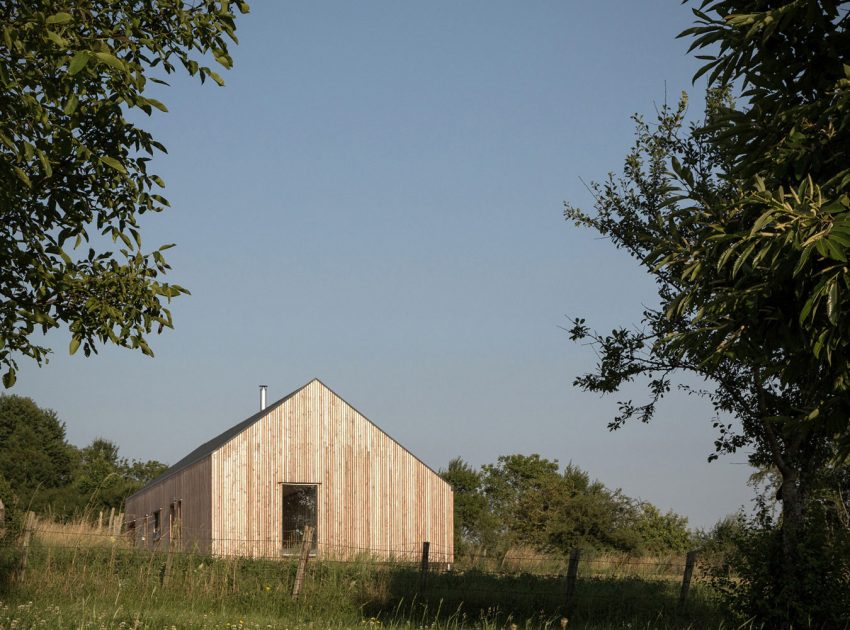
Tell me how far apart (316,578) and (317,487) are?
40.7 ft

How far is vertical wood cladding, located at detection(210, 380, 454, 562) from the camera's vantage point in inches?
1147

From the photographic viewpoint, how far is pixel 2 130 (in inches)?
311

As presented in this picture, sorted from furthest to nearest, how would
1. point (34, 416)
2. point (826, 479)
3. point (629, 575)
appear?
point (34, 416)
point (629, 575)
point (826, 479)

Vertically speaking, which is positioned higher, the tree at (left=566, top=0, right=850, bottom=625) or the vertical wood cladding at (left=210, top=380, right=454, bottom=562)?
the tree at (left=566, top=0, right=850, bottom=625)

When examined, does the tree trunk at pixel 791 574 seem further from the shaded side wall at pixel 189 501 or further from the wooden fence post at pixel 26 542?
the shaded side wall at pixel 189 501

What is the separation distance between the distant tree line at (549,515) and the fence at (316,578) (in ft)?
52.0

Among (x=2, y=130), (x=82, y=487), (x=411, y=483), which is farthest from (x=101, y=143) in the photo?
(x=82, y=487)

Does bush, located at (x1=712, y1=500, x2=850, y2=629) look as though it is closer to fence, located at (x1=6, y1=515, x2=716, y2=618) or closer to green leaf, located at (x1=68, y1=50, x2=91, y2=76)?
fence, located at (x1=6, y1=515, x2=716, y2=618)

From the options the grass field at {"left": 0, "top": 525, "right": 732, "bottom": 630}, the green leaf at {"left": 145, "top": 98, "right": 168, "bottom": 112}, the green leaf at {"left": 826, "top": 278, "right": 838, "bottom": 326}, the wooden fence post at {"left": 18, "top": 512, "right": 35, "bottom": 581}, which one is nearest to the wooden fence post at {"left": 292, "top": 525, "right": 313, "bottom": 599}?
the grass field at {"left": 0, "top": 525, "right": 732, "bottom": 630}

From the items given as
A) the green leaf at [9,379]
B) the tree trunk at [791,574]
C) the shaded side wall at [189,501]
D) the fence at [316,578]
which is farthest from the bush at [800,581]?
the shaded side wall at [189,501]

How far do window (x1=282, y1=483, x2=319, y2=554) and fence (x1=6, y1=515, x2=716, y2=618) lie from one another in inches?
410

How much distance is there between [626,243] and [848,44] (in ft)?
29.0

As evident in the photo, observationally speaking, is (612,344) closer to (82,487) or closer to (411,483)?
(411,483)

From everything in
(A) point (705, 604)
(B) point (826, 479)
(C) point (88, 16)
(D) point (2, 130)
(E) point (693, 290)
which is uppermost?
(C) point (88, 16)
